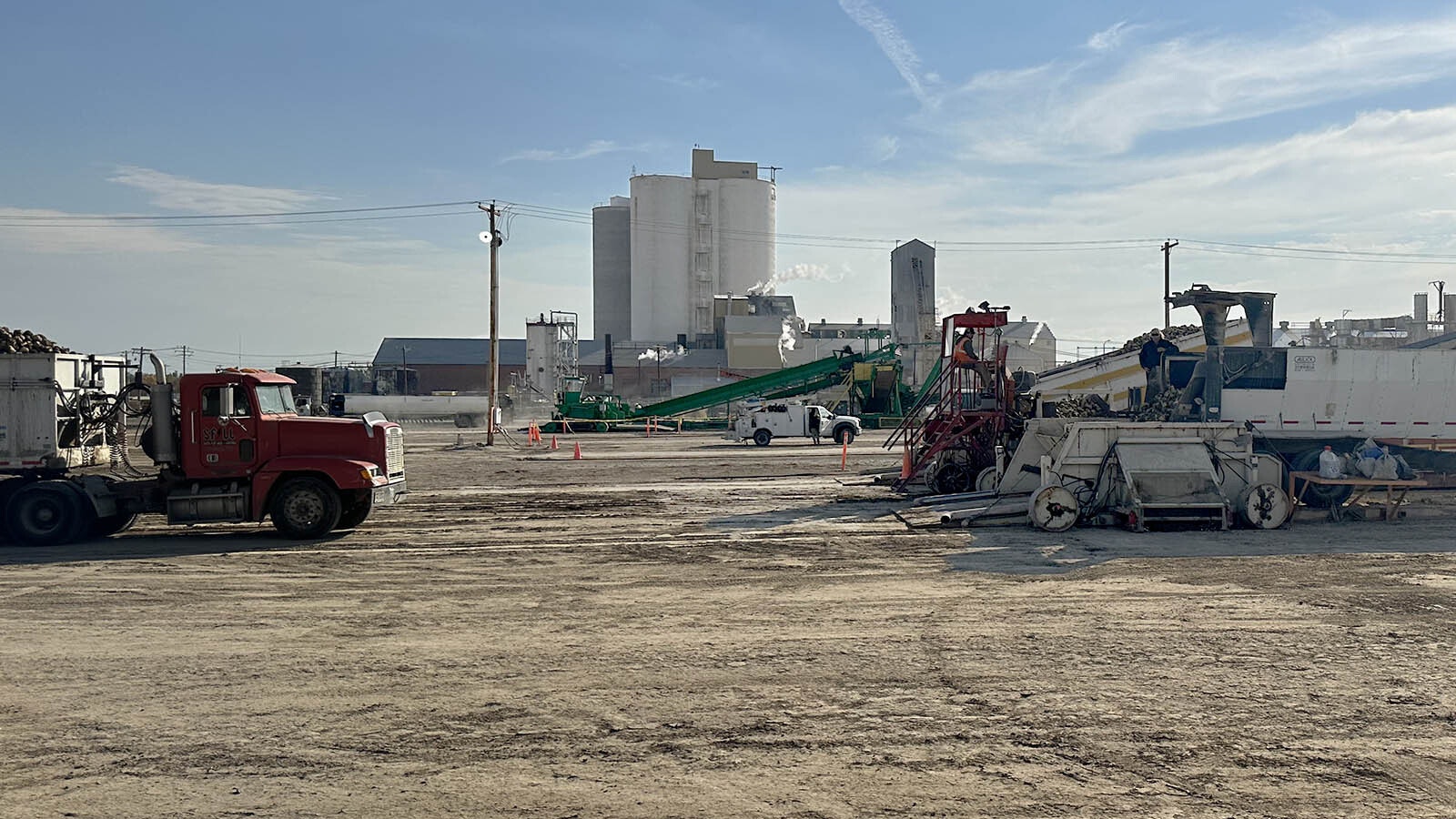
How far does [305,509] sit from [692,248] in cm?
8009

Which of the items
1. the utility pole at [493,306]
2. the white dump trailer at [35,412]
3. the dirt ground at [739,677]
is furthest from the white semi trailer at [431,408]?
the dirt ground at [739,677]

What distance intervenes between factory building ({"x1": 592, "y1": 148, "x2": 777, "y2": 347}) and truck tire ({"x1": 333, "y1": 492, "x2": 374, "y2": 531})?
7485 centimetres

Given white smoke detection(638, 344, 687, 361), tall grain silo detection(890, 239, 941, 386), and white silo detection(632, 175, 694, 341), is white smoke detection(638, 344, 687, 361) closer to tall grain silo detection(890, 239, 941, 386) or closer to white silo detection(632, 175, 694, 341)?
white silo detection(632, 175, 694, 341)

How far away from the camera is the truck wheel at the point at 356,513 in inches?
607

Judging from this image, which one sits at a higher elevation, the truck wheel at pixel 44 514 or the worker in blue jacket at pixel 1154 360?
the worker in blue jacket at pixel 1154 360

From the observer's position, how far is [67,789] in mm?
5875

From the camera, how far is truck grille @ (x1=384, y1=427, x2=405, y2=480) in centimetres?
1572

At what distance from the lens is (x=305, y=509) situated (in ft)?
49.8

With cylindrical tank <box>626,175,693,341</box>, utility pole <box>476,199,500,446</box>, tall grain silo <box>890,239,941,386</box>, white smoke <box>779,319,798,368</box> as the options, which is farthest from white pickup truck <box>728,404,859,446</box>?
cylindrical tank <box>626,175,693,341</box>

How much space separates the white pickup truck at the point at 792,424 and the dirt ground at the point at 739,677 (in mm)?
24317

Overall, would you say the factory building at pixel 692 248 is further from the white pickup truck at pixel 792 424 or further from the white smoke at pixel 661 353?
the white pickup truck at pixel 792 424

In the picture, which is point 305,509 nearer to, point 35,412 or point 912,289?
point 35,412

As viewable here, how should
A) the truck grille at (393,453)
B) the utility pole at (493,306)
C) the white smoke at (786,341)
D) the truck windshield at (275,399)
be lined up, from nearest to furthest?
1. the truck windshield at (275,399)
2. the truck grille at (393,453)
3. the utility pole at (493,306)
4. the white smoke at (786,341)

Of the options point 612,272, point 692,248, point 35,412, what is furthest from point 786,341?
point 35,412
